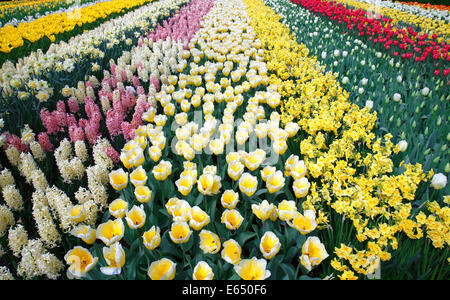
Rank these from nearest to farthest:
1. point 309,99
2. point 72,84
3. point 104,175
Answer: point 104,175 < point 309,99 < point 72,84

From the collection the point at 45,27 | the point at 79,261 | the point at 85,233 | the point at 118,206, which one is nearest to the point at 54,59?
the point at 45,27

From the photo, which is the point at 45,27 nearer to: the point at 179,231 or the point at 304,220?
the point at 179,231

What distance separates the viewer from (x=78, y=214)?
155 centimetres

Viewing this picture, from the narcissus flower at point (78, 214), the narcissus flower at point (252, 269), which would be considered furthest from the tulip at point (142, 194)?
the narcissus flower at point (252, 269)

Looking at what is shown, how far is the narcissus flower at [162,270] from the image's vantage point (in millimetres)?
1348

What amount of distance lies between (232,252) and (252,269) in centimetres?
14

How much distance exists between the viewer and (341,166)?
1845mm

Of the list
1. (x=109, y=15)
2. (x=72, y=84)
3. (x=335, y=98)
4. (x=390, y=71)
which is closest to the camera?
(x=335, y=98)

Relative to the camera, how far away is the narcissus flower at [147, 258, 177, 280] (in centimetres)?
135

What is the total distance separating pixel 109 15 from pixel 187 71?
746 centimetres

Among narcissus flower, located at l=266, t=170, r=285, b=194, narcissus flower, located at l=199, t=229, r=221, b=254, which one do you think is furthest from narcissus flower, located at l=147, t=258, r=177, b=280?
narcissus flower, located at l=266, t=170, r=285, b=194
